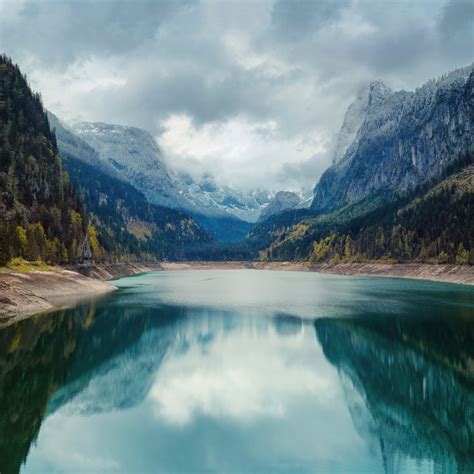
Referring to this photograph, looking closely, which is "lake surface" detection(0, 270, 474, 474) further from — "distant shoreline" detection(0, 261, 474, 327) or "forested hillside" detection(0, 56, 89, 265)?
"forested hillside" detection(0, 56, 89, 265)

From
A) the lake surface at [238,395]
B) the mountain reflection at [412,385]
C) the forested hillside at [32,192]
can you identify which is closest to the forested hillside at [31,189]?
the forested hillside at [32,192]

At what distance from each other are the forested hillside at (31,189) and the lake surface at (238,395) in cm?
5144

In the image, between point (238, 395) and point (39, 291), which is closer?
point (238, 395)

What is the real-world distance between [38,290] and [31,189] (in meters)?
68.1

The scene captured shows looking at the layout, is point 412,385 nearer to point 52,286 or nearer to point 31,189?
point 52,286

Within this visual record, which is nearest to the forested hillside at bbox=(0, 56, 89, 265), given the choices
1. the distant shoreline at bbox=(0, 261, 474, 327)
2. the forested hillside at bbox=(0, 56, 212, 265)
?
the forested hillside at bbox=(0, 56, 212, 265)

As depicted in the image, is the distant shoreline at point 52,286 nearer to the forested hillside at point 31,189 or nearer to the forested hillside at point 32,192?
the forested hillside at point 32,192

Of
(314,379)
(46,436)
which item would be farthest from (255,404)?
(46,436)

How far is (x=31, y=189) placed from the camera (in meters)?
145

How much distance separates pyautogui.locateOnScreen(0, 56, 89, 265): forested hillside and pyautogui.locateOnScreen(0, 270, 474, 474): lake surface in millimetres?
51435

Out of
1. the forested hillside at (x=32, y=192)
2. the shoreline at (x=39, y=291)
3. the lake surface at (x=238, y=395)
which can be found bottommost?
the lake surface at (x=238, y=395)

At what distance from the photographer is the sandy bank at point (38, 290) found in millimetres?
69125

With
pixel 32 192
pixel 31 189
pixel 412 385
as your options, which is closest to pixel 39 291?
pixel 32 192

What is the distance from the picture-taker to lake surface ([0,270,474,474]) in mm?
25062
